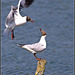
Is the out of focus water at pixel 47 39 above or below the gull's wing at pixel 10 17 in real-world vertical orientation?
below

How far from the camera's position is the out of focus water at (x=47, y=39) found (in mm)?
20406

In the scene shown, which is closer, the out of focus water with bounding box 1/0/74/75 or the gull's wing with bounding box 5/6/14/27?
the gull's wing with bounding box 5/6/14/27

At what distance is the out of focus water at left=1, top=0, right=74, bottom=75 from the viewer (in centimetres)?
2041

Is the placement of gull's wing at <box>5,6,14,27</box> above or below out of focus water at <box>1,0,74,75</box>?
above

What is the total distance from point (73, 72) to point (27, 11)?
8181 mm

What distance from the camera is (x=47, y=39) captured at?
23.1 metres

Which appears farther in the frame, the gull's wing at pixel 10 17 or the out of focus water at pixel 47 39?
the out of focus water at pixel 47 39

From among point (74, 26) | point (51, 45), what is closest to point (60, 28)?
point (74, 26)

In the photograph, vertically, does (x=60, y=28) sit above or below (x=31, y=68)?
above

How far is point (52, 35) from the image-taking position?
23750mm

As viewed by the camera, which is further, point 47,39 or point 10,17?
point 47,39

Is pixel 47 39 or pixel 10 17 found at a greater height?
pixel 10 17

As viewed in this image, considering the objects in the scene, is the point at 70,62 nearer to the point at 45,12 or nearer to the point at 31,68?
the point at 31,68

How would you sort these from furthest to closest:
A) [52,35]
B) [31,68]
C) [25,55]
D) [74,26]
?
[74,26], [52,35], [25,55], [31,68]
